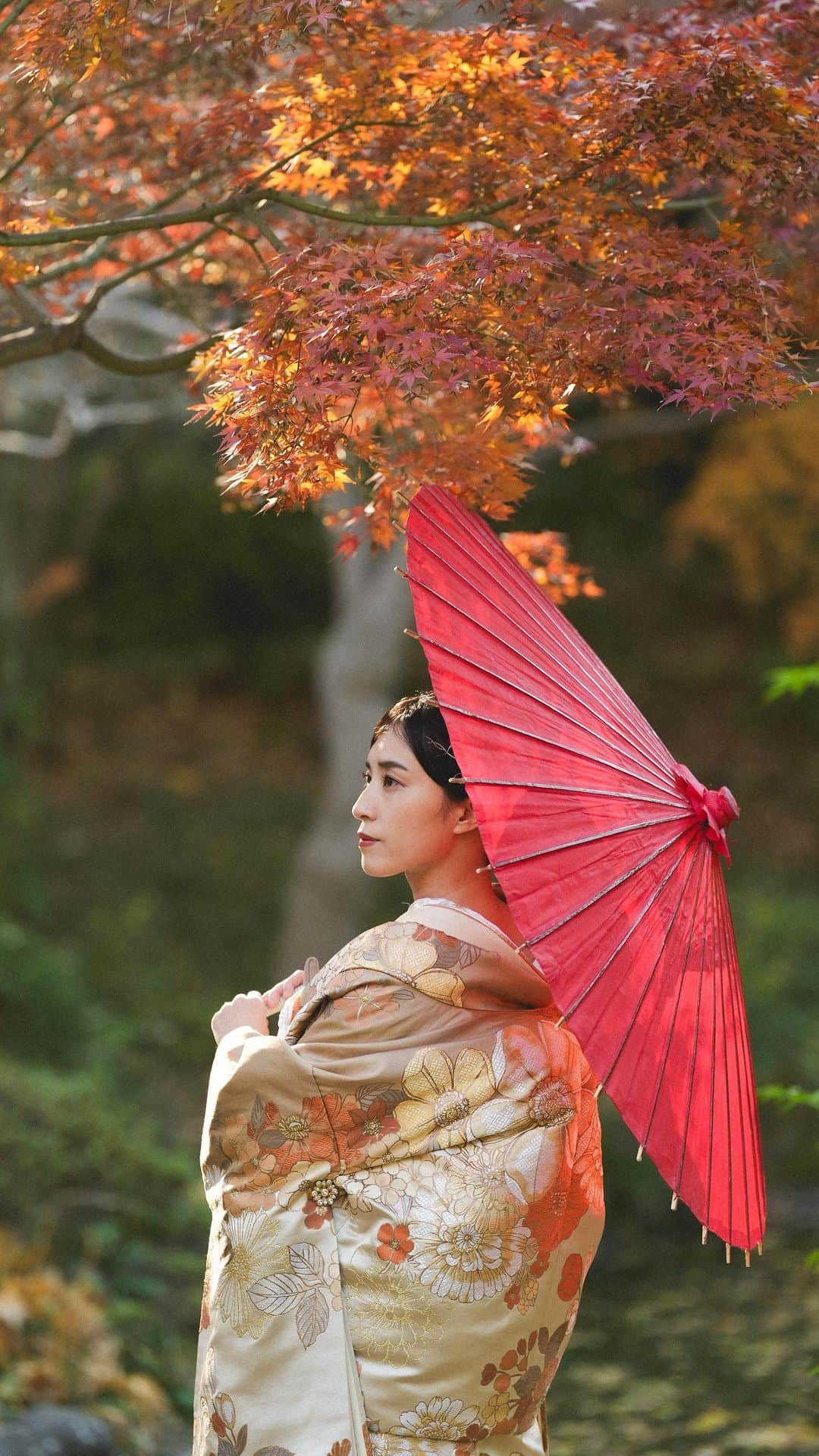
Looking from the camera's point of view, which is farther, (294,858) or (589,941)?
(294,858)

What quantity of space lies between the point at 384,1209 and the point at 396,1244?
5cm

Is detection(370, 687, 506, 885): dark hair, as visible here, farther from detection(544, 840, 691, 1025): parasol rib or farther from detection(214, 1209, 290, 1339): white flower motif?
detection(214, 1209, 290, 1339): white flower motif

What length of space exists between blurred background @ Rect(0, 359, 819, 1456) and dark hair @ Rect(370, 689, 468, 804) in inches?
50.4

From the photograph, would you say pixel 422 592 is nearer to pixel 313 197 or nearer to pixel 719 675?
pixel 313 197

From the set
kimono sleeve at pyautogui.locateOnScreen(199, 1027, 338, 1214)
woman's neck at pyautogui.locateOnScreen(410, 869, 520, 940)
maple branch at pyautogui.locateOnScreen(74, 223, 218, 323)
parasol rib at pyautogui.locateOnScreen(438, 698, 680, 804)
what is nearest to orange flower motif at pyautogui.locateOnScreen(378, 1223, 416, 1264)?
kimono sleeve at pyautogui.locateOnScreen(199, 1027, 338, 1214)

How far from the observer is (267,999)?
2.26 m

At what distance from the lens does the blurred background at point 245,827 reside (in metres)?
5.07

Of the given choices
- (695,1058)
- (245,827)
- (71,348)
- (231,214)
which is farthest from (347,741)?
(695,1058)

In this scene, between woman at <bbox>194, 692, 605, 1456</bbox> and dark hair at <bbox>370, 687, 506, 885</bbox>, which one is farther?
dark hair at <bbox>370, 687, 506, 885</bbox>

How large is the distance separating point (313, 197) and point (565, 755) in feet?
8.92

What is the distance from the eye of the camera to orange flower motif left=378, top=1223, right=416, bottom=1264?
206 centimetres

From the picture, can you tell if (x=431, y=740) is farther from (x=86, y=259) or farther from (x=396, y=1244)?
(x=86, y=259)

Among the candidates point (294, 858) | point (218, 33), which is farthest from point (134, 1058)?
point (218, 33)

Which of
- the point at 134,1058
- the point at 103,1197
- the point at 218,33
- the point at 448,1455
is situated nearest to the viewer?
the point at 448,1455
